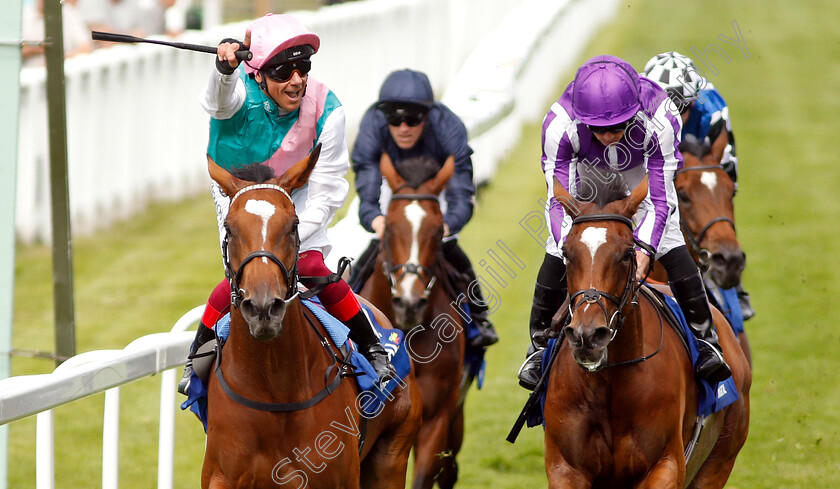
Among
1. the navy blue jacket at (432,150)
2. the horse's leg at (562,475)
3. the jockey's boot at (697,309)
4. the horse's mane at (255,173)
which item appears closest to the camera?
the horse's mane at (255,173)

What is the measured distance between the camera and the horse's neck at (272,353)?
4191 mm

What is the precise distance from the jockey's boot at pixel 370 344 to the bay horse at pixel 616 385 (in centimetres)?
71

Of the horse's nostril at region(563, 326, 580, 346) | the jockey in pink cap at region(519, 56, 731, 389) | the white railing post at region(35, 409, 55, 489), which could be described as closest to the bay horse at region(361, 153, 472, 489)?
the jockey in pink cap at region(519, 56, 731, 389)

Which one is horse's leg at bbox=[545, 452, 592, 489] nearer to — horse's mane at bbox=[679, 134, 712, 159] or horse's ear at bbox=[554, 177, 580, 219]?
horse's ear at bbox=[554, 177, 580, 219]

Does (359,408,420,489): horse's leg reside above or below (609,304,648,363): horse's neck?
below

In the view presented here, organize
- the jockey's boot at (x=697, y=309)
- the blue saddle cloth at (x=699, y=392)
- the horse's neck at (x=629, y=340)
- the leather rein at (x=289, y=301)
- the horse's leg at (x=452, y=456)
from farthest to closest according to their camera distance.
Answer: the horse's leg at (x=452, y=456) < the jockey's boot at (x=697, y=309) < the blue saddle cloth at (x=699, y=392) < the horse's neck at (x=629, y=340) < the leather rein at (x=289, y=301)

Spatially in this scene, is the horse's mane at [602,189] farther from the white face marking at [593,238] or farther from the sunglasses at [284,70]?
the sunglasses at [284,70]

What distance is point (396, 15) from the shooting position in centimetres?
1617

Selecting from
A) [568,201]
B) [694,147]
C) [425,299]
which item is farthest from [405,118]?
[568,201]

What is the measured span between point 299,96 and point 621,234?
4.50 feet

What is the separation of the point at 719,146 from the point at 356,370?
3165 mm

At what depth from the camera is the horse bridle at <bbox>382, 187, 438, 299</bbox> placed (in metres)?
6.05

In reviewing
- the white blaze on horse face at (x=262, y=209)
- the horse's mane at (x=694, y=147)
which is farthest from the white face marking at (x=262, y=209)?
the horse's mane at (x=694, y=147)

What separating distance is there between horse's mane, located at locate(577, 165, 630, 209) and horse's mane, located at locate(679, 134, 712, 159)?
2.40 meters
